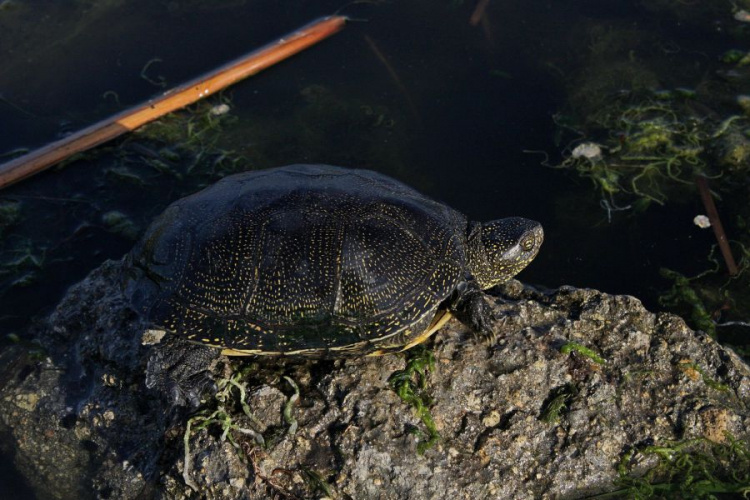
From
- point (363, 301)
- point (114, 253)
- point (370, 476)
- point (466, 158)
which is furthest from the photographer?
point (466, 158)

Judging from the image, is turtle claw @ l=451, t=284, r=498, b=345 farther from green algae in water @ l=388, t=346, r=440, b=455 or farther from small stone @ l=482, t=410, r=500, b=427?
small stone @ l=482, t=410, r=500, b=427

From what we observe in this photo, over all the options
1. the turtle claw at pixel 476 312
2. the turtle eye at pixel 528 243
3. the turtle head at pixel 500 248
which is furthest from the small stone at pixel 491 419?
the turtle eye at pixel 528 243

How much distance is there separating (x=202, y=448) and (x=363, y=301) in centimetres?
105

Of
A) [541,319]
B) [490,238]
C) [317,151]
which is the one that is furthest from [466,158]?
→ [541,319]

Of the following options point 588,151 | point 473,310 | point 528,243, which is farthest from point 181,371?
point 588,151

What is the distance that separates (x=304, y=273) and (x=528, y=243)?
1372 mm

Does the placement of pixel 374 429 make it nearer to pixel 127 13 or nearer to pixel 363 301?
pixel 363 301

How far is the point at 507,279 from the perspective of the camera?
3859mm

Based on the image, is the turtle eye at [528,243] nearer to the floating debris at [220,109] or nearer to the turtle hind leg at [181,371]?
the turtle hind leg at [181,371]

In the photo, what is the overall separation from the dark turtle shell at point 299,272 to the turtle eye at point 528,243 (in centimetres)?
48

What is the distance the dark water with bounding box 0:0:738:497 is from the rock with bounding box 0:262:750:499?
93 centimetres

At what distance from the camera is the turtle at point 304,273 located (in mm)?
3299

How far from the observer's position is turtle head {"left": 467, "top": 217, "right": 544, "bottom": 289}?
12.1 ft

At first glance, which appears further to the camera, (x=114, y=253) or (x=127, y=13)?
(x=127, y=13)
